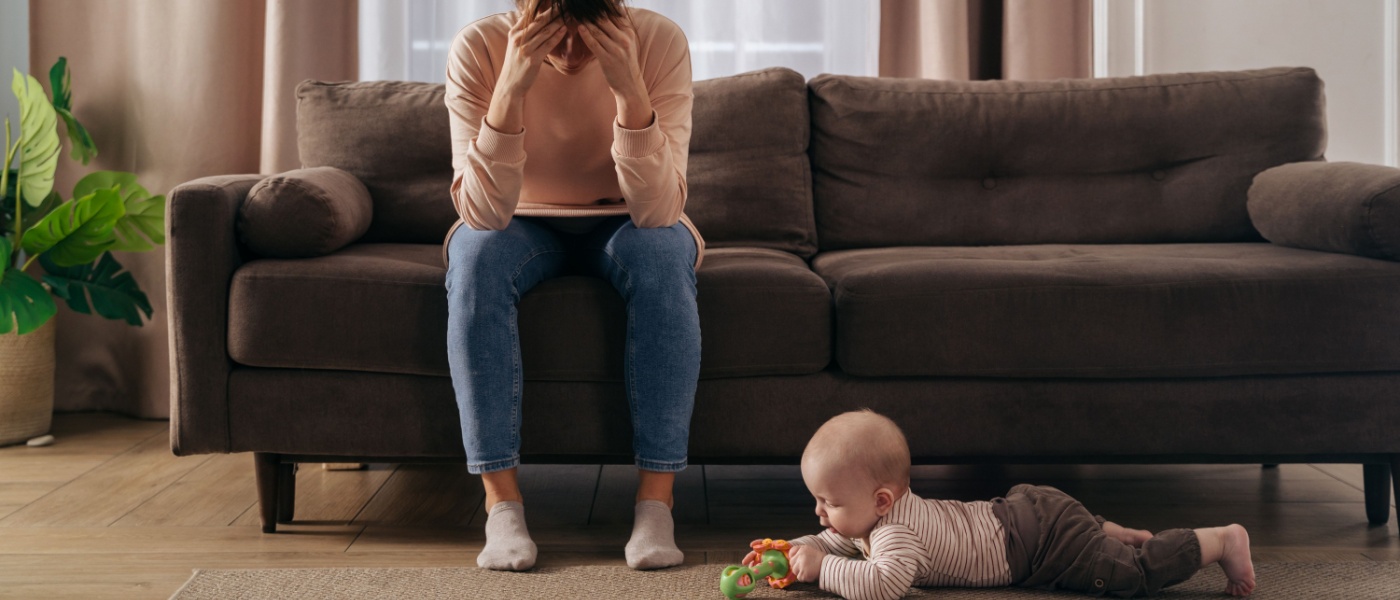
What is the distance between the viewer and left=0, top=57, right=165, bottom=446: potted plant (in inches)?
92.7

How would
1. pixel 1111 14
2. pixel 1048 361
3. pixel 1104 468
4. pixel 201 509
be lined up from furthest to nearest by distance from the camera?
pixel 1111 14 → pixel 1104 468 → pixel 201 509 → pixel 1048 361

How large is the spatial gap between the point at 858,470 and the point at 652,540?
344mm

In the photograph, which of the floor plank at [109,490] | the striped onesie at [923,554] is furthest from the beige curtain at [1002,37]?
the floor plank at [109,490]

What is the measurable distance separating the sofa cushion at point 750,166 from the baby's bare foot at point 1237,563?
105 centimetres

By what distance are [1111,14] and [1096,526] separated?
1.91 meters

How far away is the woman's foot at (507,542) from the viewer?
1.56 meters

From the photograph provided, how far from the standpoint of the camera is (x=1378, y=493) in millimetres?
1798

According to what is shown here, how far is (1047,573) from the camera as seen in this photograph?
1.47 meters

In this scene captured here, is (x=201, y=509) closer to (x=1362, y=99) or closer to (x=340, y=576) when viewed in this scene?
(x=340, y=576)

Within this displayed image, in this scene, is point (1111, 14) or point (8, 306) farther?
point (1111, 14)

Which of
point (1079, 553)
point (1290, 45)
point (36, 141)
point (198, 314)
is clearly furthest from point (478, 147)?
point (1290, 45)

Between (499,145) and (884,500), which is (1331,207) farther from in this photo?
(499,145)

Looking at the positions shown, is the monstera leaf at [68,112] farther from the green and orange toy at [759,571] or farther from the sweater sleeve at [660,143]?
the green and orange toy at [759,571]

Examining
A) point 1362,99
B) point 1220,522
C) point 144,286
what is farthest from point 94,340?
point 1362,99
